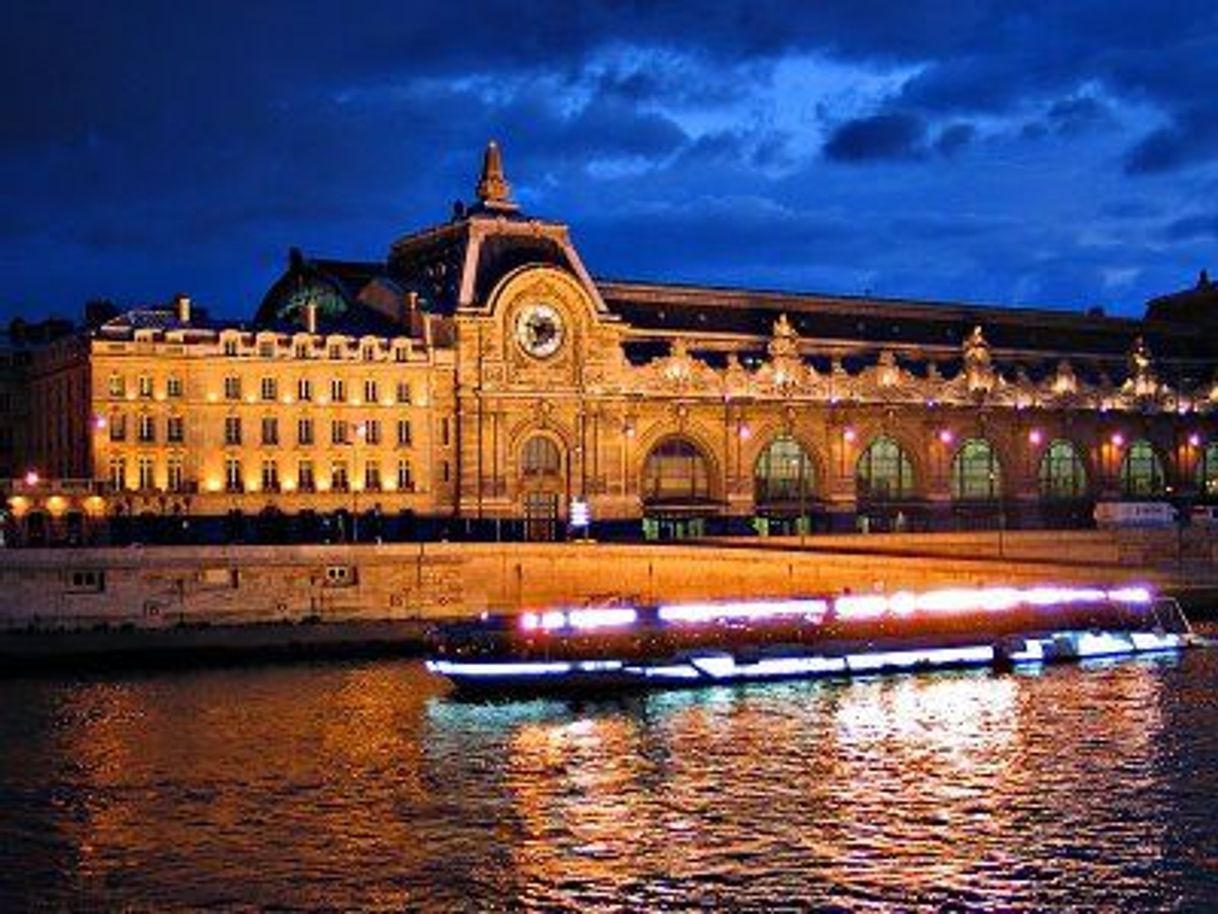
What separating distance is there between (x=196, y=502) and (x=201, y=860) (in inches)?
2286

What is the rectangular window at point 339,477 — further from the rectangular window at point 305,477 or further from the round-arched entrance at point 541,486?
the round-arched entrance at point 541,486

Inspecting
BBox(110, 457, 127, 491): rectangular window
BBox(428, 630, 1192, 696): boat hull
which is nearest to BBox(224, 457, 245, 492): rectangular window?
BBox(110, 457, 127, 491): rectangular window

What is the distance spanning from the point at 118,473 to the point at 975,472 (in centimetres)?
6491

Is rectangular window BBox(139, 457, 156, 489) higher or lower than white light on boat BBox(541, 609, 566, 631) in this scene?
higher

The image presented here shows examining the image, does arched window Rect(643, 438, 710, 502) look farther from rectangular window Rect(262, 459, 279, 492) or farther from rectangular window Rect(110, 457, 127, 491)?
rectangular window Rect(110, 457, 127, 491)

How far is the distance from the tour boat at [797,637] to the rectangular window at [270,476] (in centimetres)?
2916

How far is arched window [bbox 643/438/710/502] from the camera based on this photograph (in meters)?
124

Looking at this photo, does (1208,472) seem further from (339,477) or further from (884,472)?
(339,477)

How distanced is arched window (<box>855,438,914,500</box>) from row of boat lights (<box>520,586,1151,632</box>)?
125 feet

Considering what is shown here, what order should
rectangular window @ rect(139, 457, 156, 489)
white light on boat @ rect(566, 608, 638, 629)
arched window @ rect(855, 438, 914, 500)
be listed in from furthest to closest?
arched window @ rect(855, 438, 914, 500)
rectangular window @ rect(139, 457, 156, 489)
white light on boat @ rect(566, 608, 638, 629)

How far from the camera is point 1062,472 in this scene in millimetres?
143375

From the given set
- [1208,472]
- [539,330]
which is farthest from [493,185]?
[1208,472]

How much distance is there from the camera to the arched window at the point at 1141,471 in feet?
484

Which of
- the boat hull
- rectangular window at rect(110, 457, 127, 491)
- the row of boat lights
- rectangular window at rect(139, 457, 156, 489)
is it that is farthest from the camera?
rectangular window at rect(139, 457, 156, 489)
